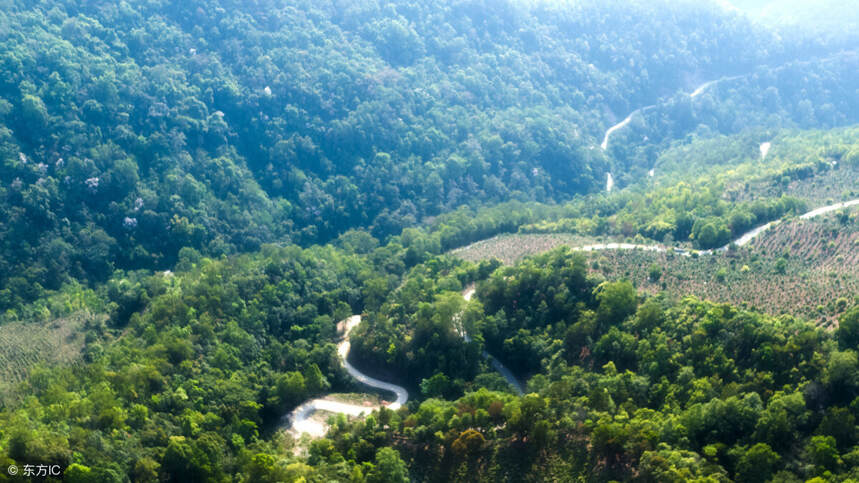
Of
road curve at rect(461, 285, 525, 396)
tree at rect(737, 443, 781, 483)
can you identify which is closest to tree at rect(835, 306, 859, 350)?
tree at rect(737, 443, 781, 483)

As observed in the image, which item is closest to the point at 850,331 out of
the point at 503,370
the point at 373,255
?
the point at 503,370

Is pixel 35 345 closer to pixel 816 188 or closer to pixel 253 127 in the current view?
pixel 253 127

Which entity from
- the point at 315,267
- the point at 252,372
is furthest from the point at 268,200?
the point at 252,372

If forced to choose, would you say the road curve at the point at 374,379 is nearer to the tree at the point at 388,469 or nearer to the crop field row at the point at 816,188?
the crop field row at the point at 816,188

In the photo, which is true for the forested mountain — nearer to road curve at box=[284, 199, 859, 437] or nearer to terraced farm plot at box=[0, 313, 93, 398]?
terraced farm plot at box=[0, 313, 93, 398]

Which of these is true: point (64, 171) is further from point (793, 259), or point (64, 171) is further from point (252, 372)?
point (793, 259)
